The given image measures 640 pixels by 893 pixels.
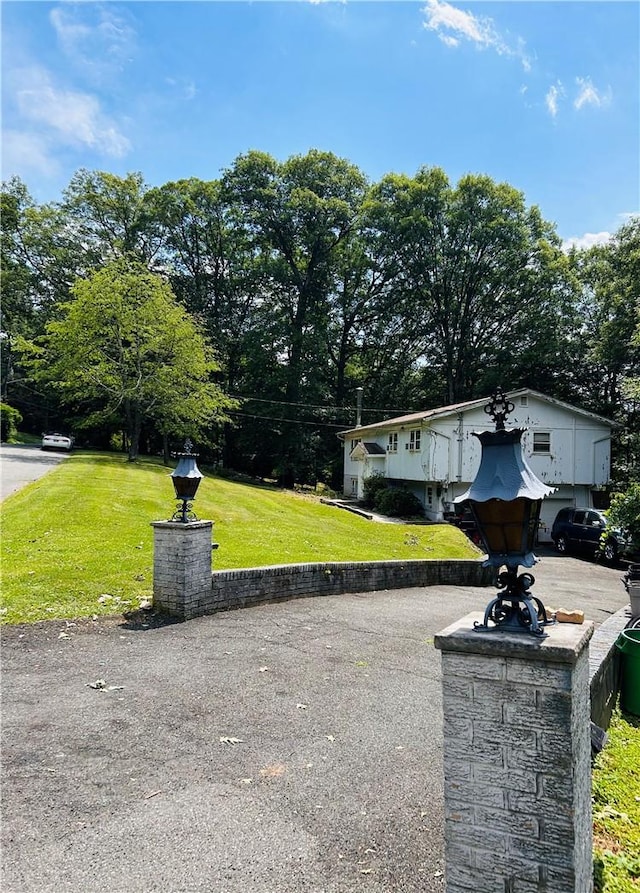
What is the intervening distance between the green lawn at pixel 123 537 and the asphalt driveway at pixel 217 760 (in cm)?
102

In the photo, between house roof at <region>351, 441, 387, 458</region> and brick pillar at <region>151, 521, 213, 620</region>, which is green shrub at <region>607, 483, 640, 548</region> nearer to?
brick pillar at <region>151, 521, 213, 620</region>

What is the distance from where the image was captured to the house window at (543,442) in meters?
24.8

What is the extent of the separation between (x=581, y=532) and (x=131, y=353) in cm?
2079

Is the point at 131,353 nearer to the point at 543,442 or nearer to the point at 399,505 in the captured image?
the point at 399,505

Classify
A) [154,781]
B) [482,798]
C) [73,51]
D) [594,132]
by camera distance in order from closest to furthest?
[482,798], [154,781], [73,51], [594,132]

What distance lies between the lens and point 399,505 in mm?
Answer: 24875

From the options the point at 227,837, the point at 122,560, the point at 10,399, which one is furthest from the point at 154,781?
the point at 10,399

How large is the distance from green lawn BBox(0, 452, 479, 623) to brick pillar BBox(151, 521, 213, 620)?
58cm

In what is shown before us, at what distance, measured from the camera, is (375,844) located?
106 inches

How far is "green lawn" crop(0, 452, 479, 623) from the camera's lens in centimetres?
690

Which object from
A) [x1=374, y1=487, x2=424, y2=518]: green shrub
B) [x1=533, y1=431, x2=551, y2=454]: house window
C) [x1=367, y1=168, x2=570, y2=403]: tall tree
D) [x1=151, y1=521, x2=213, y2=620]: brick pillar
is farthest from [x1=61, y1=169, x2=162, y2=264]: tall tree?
[x1=151, y1=521, x2=213, y2=620]: brick pillar

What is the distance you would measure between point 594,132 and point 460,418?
540 inches

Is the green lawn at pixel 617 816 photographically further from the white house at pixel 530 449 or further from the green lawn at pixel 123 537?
the white house at pixel 530 449

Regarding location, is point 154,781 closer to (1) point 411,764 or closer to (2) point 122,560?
(1) point 411,764
